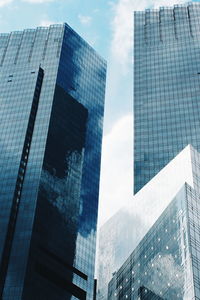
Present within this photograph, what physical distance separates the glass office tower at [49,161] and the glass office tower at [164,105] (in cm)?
1427

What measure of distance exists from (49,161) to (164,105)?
55.7 meters

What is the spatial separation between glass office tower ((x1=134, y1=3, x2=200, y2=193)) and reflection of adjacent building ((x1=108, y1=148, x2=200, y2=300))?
144 ft

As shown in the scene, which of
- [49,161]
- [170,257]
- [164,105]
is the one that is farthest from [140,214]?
[164,105]

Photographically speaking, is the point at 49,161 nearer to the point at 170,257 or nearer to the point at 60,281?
the point at 60,281

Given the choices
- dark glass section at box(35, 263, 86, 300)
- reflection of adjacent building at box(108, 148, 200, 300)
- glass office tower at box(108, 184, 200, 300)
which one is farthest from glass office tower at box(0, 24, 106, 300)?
glass office tower at box(108, 184, 200, 300)

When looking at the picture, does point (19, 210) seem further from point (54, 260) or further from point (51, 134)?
point (51, 134)

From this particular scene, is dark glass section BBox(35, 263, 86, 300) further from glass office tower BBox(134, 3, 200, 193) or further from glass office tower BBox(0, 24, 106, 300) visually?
glass office tower BBox(134, 3, 200, 193)

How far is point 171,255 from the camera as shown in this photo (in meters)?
103

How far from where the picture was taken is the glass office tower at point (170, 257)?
3748 inches

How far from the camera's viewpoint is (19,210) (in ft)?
424

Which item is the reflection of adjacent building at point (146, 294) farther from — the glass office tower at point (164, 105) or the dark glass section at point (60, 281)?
the glass office tower at point (164, 105)

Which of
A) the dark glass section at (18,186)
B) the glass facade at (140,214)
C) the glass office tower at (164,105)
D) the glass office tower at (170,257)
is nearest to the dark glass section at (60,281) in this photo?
the dark glass section at (18,186)

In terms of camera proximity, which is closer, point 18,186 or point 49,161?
point 18,186

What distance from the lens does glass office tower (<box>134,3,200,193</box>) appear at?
166875 millimetres
